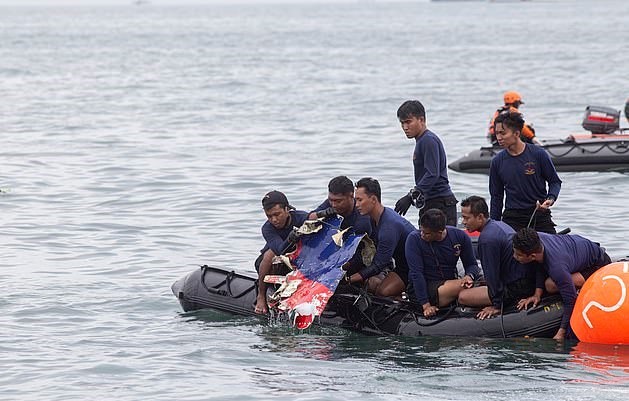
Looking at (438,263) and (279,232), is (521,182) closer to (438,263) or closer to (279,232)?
(438,263)

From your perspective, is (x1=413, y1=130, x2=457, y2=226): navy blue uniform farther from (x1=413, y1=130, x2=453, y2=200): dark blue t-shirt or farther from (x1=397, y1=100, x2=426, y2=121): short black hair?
(x1=397, y1=100, x2=426, y2=121): short black hair

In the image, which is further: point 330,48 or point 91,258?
point 330,48

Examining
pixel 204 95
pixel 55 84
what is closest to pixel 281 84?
pixel 204 95

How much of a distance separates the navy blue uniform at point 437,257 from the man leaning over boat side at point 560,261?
26.5 inches

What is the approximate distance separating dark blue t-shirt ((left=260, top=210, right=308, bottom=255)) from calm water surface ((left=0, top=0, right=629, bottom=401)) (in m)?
0.97

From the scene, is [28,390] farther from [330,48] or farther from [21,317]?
[330,48]

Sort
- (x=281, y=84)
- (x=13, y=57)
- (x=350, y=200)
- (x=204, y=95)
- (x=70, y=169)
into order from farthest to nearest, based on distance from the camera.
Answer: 1. (x=13, y=57)
2. (x=281, y=84)
3. (x=204, y=95)
4. (x=70, y=169)
5. (x=350, y=200)

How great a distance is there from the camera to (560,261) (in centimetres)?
1035

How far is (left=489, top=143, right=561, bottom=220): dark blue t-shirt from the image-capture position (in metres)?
11.5

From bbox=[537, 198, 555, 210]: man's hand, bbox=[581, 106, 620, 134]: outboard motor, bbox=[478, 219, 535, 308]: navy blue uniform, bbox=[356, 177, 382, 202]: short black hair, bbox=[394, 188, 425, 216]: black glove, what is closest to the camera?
bbox=[478, 219, 535, 308]: navy blue uniform

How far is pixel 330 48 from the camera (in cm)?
7044

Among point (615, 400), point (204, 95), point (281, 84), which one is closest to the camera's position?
point (615, 400)

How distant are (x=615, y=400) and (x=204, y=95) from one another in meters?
32.7

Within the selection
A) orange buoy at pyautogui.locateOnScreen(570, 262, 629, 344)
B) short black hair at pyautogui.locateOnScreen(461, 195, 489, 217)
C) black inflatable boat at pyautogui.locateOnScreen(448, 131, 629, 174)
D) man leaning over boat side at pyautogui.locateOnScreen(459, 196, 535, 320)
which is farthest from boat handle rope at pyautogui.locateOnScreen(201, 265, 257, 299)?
black inflatable boat at pyautogui.locateOnScreen(448, 131, 629, 174)
